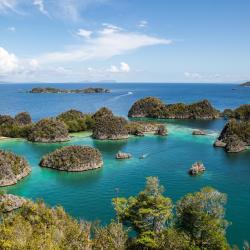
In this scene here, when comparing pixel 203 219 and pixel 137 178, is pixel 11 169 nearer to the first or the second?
pixel 137 178

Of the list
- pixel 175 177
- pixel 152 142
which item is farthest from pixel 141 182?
pixel 152 142

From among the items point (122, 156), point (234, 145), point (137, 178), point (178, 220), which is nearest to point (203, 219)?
point (178, 220)

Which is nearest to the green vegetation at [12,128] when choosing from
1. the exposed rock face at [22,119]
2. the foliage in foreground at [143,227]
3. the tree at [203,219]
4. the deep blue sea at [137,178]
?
the exposed rock face at [22,119]

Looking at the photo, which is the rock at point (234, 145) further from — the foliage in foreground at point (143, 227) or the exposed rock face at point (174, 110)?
the exposed rock face at point (174, 110)

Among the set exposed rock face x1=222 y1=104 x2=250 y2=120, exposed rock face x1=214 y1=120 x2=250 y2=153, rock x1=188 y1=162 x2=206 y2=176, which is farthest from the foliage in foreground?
exposed rock face x1=222 y1=104 x2=250 y2=120

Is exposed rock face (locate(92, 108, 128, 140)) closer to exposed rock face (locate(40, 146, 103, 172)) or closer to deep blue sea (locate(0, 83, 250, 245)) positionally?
deep blue sea (locate(0, 83, 250, 245))

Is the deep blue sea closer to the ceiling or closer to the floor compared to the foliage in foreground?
closer to the floor
